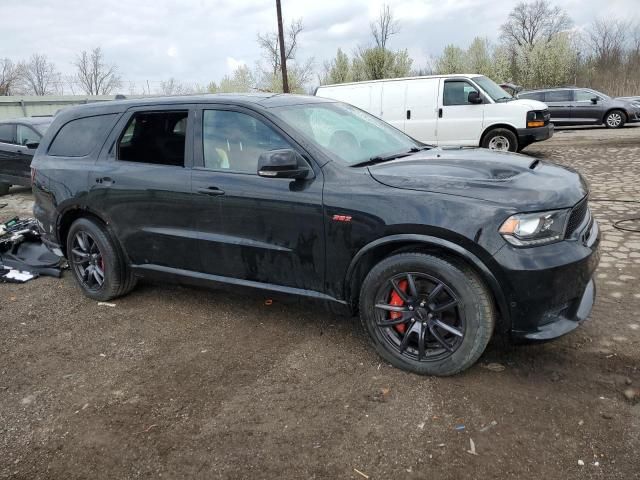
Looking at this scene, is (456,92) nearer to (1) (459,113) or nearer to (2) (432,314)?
(1) (459,113)

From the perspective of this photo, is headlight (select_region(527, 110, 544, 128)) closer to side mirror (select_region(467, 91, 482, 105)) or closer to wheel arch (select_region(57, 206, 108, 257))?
side mirror (select_region(467, 91, 482, 105))

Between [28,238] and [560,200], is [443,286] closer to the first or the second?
[560,200]

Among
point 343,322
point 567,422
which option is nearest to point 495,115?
point 343,322

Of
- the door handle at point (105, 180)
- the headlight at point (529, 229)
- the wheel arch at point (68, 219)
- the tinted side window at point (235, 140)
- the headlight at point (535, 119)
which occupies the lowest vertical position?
the wheel arch at point (68, 219)

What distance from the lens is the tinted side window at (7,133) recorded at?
10387mm

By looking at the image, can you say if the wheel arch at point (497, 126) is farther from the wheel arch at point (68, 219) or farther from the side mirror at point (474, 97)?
the wheel arch at point (68, 219)

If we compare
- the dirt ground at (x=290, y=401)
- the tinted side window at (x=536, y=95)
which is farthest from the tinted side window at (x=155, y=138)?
the tinted side window at (x=536, y=95)

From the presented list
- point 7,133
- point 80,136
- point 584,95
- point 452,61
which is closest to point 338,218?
point 80,136

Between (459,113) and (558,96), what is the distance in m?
9.68

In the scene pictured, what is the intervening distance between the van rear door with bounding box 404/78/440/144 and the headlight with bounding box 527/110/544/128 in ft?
6.18

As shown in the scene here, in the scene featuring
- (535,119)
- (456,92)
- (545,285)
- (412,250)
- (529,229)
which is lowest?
(545,285)

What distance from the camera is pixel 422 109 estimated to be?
37.9 ft

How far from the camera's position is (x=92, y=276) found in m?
4.79

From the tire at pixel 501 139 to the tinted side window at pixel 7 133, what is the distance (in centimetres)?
959
